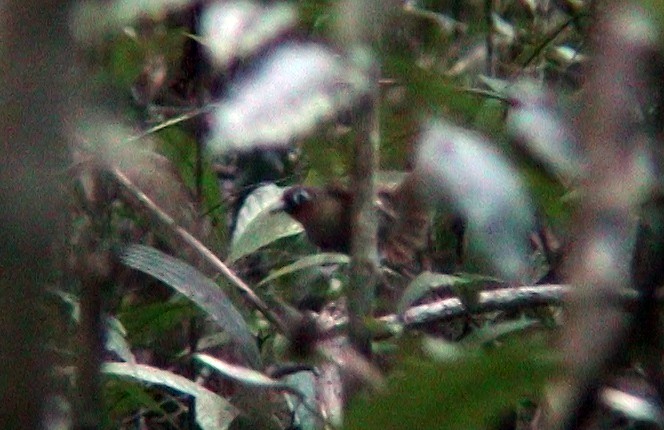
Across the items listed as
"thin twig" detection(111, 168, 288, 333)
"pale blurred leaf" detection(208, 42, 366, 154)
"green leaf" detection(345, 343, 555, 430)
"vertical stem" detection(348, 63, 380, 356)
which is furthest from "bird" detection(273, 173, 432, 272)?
"green leaf" detection(345, 343, 555, 430)

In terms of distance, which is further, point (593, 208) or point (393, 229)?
point (393, 229)

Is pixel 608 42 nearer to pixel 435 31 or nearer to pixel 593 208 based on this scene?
pixel 593 208

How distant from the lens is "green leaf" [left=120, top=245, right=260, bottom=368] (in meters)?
1.03

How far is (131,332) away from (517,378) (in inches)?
44.7

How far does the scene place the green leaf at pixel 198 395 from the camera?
1291 millimetres

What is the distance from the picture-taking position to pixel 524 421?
1.51m

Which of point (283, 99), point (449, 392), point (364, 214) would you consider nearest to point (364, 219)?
point (364, 214)

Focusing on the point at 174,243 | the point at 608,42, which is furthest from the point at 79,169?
the point at 608,42

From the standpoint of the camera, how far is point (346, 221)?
1436 mm

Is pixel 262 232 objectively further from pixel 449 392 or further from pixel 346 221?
pixel 449 392

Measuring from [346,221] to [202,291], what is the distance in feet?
1.34

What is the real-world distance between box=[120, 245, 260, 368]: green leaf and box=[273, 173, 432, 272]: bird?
0.24 m

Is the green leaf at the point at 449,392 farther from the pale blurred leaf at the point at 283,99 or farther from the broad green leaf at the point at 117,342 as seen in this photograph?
the broad green leaf at the point at 117,342

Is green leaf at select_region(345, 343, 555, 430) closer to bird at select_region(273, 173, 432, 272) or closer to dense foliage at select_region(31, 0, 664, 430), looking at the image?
dense foliage at select_region(31, 0, 664, 430)
